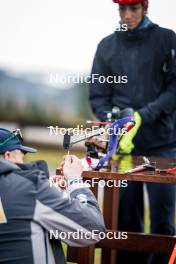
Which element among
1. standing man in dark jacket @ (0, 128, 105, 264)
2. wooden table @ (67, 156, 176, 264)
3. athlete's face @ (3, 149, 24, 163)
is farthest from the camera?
wooden table @ (67, 156, 176, 264)

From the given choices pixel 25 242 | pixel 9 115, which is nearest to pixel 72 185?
pixel 25 242

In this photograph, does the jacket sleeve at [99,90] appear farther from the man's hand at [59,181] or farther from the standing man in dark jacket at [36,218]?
the standing man in dark jacket at [36,218]

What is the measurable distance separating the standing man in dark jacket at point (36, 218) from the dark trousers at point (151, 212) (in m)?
1.32

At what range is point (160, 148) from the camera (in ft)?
13.1

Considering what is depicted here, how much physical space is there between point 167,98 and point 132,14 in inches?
18.1

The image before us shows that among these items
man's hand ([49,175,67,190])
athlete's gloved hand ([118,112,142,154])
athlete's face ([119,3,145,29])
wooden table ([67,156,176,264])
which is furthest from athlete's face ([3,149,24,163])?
athlete's face ([119,3,145,29])

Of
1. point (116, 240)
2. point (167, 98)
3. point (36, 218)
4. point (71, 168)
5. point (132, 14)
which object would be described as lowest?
point (116, 240)

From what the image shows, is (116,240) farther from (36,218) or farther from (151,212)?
(36,218)

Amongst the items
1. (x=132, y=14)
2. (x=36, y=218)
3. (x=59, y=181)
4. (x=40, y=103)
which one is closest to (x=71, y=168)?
(x=59, y=181)

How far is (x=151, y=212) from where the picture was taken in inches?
157

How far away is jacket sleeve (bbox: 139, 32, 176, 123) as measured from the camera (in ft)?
12.7

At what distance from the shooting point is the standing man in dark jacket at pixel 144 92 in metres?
3.90

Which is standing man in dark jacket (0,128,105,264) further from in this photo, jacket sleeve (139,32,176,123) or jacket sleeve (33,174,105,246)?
jacket sleeve (139,32,176,123)

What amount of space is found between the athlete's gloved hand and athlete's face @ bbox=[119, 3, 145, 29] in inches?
18.2
